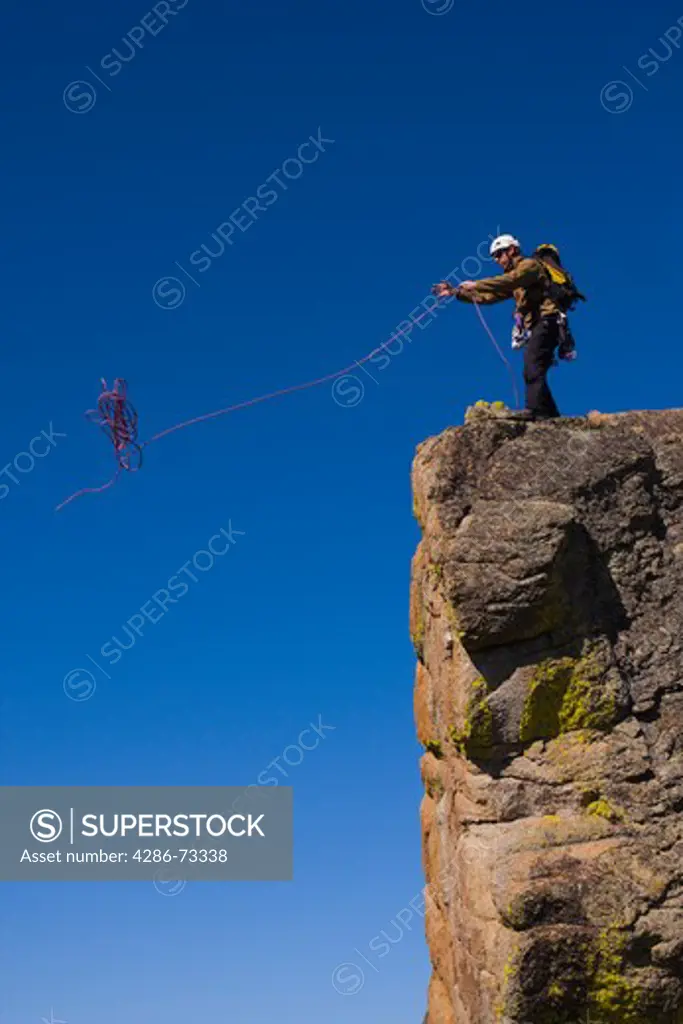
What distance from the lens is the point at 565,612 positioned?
17672mm

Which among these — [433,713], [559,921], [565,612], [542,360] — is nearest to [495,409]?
[542,360]

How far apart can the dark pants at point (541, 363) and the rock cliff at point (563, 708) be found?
40.2 inches

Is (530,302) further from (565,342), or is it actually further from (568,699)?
(568,699)

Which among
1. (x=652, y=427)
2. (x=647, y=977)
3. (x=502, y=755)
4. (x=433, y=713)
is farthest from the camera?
(x=433, y=713)

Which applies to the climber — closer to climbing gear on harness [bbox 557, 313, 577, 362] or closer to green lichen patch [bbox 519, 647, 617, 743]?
climbing gear on harness [bbox 557, 313, 577, 362]

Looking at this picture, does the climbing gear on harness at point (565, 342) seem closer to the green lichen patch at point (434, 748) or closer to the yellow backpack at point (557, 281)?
the yellow backpack at point (557, 281)

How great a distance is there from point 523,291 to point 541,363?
4.17 ft

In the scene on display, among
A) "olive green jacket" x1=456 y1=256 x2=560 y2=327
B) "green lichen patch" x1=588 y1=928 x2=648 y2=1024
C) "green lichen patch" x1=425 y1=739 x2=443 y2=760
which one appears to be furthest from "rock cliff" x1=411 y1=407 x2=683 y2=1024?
"olive green jacket" x1=456 y1=256 x2=560 y2=327

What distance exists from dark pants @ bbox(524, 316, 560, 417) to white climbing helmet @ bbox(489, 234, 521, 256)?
1.30 meters

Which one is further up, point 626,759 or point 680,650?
point 680,650

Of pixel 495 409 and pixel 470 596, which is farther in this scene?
pixel 495 409

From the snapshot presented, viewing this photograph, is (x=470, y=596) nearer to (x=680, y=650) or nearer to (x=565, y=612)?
(x=565, y=612)

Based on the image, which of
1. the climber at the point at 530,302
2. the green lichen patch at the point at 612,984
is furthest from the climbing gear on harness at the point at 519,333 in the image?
the green lichen patch at the point at 612,984

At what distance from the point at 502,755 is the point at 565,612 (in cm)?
226
